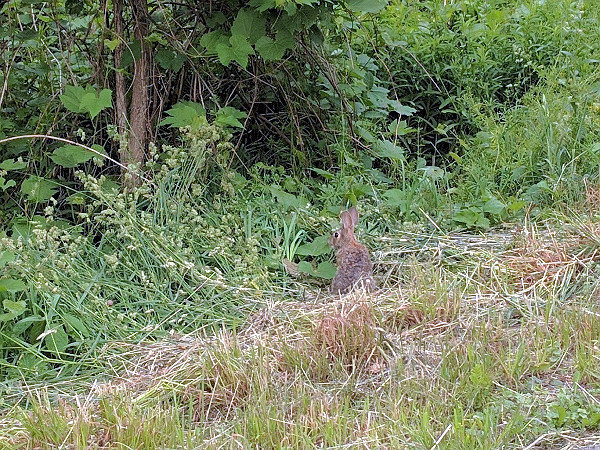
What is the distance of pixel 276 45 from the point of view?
560 cm

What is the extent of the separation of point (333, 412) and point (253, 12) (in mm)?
2718

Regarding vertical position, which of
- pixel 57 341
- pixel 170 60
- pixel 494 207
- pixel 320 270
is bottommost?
pixel 57 341

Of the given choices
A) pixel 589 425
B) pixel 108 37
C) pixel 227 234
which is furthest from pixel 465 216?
pixel 108 37

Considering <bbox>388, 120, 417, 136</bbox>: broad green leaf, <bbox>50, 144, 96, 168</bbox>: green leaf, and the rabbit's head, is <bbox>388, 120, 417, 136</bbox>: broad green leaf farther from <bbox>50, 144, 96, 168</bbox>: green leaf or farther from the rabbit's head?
<bbox>50, 144, 96, 168</bbox>: green leaf

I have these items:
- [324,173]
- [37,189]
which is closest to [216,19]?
[324,173]

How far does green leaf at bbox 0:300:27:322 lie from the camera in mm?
4426

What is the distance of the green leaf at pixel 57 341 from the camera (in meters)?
4.44

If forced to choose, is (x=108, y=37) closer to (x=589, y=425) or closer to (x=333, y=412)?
(x=333, y=412)

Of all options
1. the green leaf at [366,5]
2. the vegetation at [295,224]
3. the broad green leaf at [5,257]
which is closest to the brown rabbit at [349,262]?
the vegetation at [295,224]

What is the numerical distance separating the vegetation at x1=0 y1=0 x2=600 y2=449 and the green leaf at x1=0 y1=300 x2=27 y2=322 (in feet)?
0.08

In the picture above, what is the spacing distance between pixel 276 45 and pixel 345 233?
1248 millimetres

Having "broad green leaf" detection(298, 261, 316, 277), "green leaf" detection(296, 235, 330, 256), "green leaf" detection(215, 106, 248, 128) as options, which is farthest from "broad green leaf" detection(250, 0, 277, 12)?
"broad green leaf" detection(298, 261, 316, 277)

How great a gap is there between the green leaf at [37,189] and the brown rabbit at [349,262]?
69.8 inches

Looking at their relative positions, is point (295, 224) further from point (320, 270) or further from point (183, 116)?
point (183, 116)
